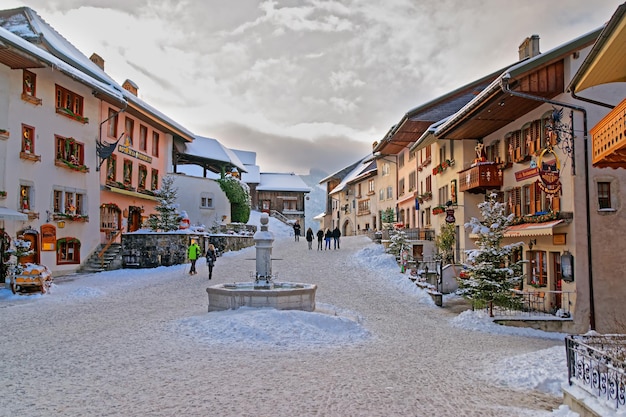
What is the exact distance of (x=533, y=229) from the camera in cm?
1945

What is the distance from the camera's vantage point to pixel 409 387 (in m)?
8.83

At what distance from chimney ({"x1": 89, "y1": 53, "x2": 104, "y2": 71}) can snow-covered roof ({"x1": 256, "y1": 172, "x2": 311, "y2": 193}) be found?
34636 millimetres

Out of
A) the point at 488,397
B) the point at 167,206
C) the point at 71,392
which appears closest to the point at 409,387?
the point at 488,397

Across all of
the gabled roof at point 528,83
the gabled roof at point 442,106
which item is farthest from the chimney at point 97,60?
the gabled roof at point 528,83

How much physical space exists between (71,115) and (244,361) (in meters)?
21.3

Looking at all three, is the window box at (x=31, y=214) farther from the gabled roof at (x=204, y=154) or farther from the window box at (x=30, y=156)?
the gabled roof at (x=204, y=154)

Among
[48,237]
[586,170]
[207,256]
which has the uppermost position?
[586,170]

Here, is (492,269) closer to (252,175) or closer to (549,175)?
(549,175)

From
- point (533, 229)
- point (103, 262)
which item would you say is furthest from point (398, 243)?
point (103, 262)

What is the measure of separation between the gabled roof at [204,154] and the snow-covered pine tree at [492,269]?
30.9 metres

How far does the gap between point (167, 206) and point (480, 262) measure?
17706 millimetres

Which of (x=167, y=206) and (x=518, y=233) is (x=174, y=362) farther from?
(x=167, y=206)

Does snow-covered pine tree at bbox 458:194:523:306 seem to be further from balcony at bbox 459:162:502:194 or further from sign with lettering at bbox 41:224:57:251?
sign with lettering at bbox 41:224:57:251

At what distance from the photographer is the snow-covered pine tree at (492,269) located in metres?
A: 17.9
